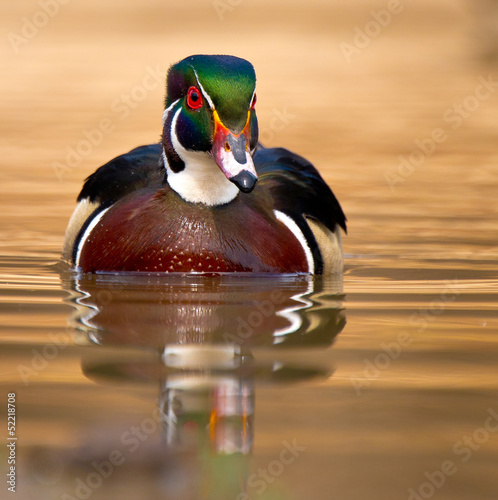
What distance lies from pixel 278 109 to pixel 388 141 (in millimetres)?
3363

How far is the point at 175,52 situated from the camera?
2497cm

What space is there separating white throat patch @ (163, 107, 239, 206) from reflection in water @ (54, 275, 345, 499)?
56 cm

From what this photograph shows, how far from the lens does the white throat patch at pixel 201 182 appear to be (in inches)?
292

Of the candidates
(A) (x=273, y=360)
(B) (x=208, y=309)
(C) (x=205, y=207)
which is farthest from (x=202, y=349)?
(C) (x=205, y=207)

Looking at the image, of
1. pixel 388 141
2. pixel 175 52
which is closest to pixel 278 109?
pixel 388 141

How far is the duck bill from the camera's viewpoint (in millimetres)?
6521

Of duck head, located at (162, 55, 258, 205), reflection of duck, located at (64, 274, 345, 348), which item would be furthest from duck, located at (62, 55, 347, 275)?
reflection of duck, located at (64, 274, 345, 348)

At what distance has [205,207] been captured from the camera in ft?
24.3

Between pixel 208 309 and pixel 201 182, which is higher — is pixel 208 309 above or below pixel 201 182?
below

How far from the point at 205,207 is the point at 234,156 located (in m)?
0.80

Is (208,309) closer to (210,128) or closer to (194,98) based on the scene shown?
(210,128)

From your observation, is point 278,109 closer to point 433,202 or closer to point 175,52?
point 175,52

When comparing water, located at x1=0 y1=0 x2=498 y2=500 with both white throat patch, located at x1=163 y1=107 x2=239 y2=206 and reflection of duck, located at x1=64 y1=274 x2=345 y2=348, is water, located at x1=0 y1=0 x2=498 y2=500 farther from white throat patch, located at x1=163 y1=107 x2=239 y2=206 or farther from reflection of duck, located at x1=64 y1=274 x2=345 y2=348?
white throat patch, located at x1=163 y1=107 x2=239 y2=206

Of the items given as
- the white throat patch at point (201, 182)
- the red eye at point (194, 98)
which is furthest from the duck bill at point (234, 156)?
the white throat patch at point (201, 182)
